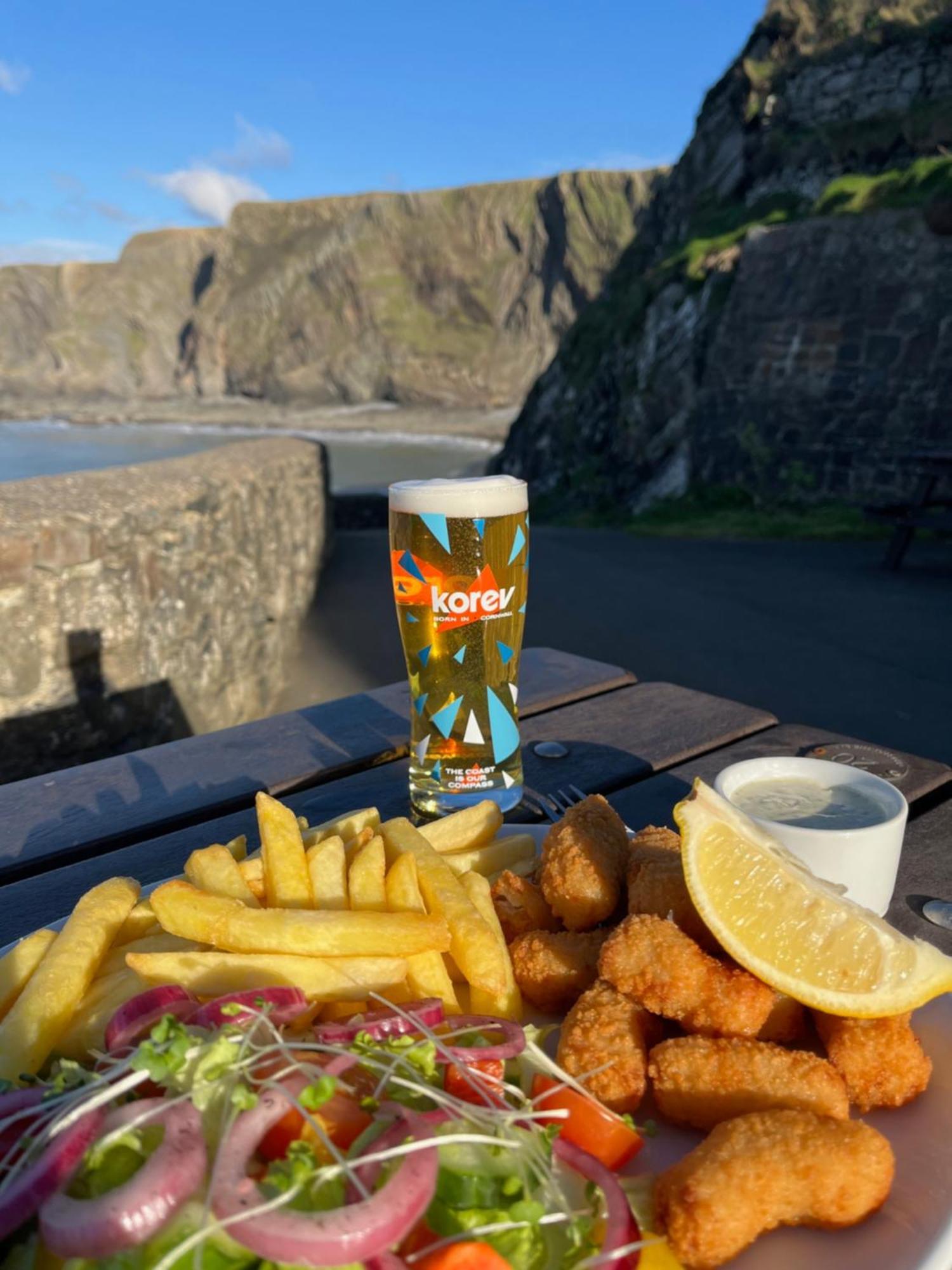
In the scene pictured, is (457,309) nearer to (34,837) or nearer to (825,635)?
(825,635)

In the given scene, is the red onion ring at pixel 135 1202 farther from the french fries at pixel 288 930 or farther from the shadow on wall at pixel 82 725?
the shadow on wall at pixel 82 725

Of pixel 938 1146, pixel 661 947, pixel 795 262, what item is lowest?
pixel 938 1146

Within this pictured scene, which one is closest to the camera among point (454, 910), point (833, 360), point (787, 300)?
point (454, 910)

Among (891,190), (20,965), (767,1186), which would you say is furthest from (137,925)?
(891,190)

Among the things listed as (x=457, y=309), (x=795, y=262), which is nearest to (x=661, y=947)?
(x=795, y=262)

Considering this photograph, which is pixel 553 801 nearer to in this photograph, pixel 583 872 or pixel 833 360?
pixel 583 872

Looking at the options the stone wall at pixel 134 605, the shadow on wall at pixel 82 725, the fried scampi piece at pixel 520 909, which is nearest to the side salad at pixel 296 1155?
the fried scampi piece at pixel 520 909

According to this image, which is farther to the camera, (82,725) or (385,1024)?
(82,725)
